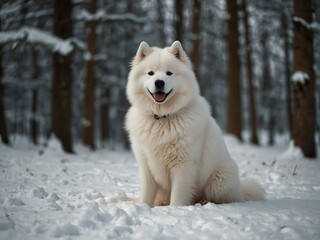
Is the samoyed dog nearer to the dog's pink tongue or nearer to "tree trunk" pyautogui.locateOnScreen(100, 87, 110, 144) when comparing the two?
the dog's pink tongue

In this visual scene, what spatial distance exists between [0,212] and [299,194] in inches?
160

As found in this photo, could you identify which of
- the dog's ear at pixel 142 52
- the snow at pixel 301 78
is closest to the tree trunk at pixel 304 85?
the snow at pixel 301 78

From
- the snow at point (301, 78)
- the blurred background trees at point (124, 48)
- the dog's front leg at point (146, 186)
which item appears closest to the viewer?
the dog's front leg at point (146, 186)

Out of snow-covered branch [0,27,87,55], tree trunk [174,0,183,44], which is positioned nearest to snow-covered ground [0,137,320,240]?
snow-covered branch [0,27,87,55]

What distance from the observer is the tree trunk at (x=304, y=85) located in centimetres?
775

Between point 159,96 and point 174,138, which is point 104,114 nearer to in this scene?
point 159,96

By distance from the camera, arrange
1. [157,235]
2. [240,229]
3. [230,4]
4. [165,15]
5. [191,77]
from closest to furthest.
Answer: [157,235], [240,229], [191,77], [230,4], [165,15]

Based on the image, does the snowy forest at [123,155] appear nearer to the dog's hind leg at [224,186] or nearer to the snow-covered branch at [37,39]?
the snow-covered branch at [37,39]

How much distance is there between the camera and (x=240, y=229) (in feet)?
9.27

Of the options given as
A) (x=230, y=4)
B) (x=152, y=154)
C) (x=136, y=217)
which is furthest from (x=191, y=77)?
(x=230, y=4)

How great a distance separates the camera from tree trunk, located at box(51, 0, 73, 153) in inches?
386

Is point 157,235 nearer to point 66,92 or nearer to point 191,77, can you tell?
point 191,77

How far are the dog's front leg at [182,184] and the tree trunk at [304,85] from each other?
202 inches

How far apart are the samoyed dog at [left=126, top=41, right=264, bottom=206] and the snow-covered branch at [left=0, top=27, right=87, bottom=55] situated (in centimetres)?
493
